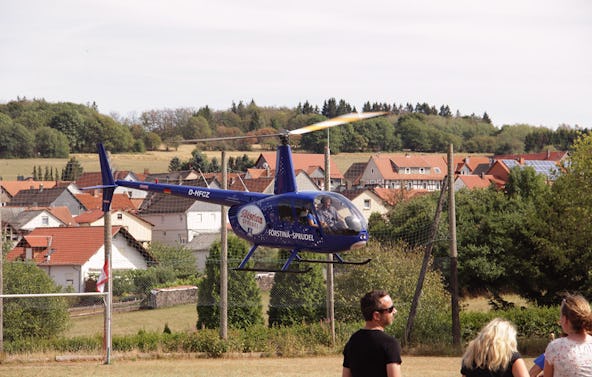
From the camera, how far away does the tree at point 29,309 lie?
29641 millimetres

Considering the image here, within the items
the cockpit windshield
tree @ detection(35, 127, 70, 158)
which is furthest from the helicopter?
tree @ detection(35, 127, 70, 158)

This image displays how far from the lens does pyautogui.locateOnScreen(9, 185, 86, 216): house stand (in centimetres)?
8103

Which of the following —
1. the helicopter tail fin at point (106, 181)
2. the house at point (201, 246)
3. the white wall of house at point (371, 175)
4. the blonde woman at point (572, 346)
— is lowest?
the house at point (201, 246)

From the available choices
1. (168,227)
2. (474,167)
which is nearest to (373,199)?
(168,227)

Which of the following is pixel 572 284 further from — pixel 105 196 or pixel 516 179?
pixel 516 179

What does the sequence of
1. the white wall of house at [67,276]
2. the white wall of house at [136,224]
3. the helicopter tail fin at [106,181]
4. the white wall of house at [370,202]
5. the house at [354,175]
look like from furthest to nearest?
1. the house at [354,175]
2. the white wall of house at [370,202]
3. the white wall of house at [136,224]
4. the white wall of house at [67,276]
5. the helicopter tail fin at [106,181]

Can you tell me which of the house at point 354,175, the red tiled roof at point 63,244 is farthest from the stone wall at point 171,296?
the house at point 354,175

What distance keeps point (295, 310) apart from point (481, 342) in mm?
28727

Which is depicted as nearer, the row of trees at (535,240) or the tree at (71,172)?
the row of trees at (535,240)

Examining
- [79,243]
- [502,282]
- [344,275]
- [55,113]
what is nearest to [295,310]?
[344,275]

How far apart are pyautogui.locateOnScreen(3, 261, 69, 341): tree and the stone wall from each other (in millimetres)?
10556

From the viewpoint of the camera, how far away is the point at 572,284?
1421 inches

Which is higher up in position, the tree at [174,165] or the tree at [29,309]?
the tree at [174,165]

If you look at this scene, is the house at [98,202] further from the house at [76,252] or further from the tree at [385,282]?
the tree at [385,282]
